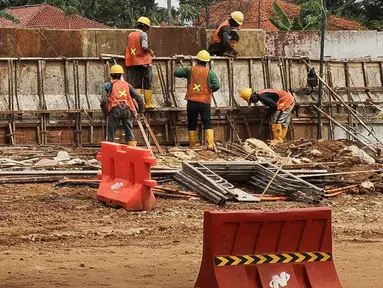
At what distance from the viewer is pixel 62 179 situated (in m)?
16.7

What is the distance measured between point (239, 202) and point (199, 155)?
4.64 meters

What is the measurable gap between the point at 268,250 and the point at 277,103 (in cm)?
1412

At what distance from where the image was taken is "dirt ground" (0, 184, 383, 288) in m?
10.5

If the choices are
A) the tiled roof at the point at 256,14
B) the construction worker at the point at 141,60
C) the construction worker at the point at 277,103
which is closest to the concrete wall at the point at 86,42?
the construction worker at the point at 141,60

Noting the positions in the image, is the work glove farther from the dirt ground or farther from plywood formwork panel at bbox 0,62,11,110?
the dirt ground

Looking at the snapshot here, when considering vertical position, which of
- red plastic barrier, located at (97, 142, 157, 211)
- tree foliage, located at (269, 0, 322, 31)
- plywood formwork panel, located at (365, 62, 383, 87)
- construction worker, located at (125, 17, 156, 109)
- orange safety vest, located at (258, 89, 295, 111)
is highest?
tree foliage, located at (269, 0, 322, 31)

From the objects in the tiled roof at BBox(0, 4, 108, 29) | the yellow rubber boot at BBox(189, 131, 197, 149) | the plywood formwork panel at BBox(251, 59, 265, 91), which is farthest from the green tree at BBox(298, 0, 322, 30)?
the yellow rubber boot at BBox(189, 131, 197, 149)

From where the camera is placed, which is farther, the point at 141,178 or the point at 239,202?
the point at 239,202

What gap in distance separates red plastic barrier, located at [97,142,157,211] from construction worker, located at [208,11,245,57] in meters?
9.06

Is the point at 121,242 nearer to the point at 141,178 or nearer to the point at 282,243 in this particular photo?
the point at 141,178

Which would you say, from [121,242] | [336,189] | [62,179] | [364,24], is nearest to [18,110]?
[62,179]

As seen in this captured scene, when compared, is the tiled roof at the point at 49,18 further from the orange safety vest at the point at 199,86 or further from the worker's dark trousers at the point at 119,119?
the worker's dark trousers at the point at 119,119

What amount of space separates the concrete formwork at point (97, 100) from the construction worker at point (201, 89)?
1705 mm

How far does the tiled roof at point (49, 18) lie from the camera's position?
39.7 meters
